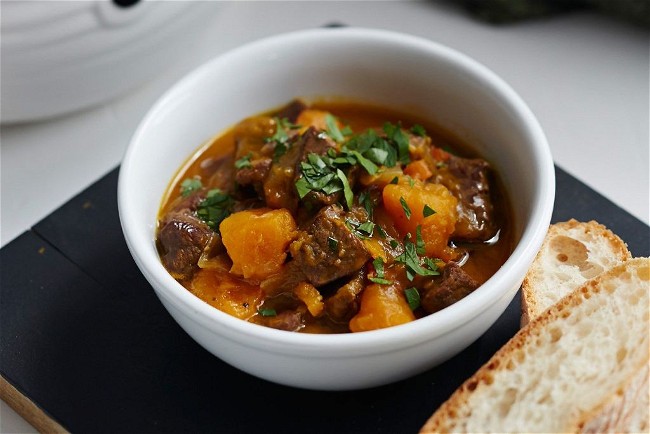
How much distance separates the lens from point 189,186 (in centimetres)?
350

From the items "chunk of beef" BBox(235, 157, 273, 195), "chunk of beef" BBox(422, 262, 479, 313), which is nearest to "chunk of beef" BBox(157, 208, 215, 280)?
"chunk of beef" BBox(235, 157, 273, 195)

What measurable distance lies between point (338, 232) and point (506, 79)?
239cm

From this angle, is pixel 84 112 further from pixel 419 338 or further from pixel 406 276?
pixel 419 338

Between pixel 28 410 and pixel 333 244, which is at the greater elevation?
pixel 333 244

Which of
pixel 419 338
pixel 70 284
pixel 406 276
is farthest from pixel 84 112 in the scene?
pixel 419 338

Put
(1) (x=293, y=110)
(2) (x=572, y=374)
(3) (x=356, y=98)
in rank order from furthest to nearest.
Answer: (3) (x=356, y=98)
(1) (x=293, y=110)
(2) (x=572, y=374)

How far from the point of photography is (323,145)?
3160 millimetres

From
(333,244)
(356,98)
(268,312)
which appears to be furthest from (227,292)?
(356,98)

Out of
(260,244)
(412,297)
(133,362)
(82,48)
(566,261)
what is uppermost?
(82,48)

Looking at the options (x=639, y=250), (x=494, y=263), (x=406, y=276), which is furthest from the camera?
(x=639, y=250)

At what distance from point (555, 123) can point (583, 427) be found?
237 cm

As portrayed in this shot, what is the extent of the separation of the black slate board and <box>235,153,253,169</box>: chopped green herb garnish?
0.65 m

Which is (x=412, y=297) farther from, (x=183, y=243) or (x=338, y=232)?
(x=183, y=243)

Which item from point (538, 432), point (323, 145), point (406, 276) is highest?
point (323, 145)
